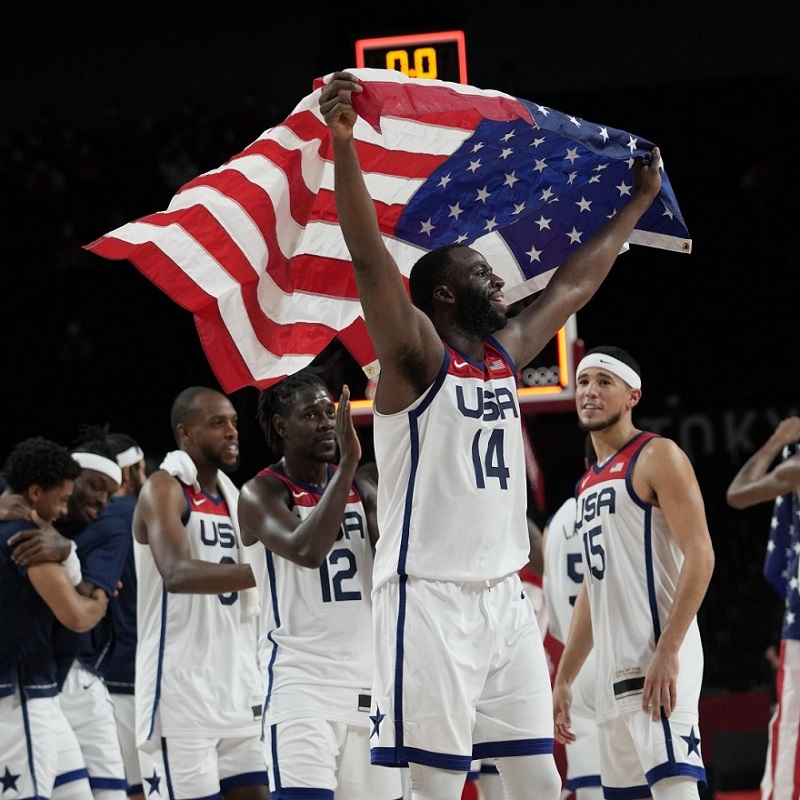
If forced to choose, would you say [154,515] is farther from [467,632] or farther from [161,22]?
[161,22]

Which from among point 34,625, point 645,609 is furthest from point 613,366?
point 34,625

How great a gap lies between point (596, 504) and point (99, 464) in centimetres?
314

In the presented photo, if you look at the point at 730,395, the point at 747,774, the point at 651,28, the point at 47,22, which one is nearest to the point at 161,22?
the point at 47,22

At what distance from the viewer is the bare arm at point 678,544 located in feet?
15.5

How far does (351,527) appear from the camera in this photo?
5.19 metres

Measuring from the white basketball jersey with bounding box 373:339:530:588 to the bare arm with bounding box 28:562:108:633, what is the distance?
7.17 feet

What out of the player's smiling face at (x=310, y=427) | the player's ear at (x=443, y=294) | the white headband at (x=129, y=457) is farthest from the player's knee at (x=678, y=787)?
the white headband at (x=129, y=457)

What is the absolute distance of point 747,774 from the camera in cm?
960

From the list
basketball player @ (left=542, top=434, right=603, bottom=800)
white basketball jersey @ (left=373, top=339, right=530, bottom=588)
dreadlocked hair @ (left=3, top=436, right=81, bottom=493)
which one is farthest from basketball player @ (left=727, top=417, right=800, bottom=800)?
dreadlocked hair @ (left=3, top=436, right=81, bottom=493)

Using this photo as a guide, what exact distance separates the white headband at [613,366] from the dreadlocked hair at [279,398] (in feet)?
3.65

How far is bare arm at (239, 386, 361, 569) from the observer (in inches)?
187

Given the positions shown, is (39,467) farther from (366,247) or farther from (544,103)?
(544,103)

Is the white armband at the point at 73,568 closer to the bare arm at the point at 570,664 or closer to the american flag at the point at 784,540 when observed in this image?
the bare arm at the point at 570,664

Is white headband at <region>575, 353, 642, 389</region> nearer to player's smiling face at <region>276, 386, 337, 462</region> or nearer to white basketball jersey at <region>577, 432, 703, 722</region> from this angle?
white basketball jersey at <region>577, 432, 703, 722</region>
